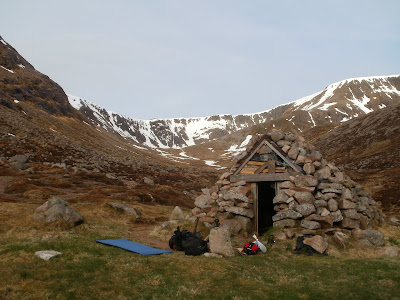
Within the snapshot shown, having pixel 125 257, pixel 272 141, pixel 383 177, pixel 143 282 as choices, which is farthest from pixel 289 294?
pixel 383 177

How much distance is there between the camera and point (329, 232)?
15.9m

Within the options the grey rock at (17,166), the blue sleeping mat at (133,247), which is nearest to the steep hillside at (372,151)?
the blue sleeping mat at (133,247)

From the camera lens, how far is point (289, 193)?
17.5 m

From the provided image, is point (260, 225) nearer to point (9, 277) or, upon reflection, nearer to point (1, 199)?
point (9, 277)

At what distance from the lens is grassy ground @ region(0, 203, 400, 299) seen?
27.9ft

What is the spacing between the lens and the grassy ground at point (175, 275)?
27.9ft

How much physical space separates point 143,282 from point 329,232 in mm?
10535

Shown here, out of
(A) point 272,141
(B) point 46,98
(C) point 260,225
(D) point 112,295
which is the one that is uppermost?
(B) point 46,98

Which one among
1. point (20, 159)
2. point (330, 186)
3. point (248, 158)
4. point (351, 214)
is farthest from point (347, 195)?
point (20, 159)

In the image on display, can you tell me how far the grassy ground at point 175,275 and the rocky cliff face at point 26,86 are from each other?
10552 centimetres

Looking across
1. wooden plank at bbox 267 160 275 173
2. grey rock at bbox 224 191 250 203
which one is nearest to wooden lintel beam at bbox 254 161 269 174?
wooden plank at bbox 267 160 275 173

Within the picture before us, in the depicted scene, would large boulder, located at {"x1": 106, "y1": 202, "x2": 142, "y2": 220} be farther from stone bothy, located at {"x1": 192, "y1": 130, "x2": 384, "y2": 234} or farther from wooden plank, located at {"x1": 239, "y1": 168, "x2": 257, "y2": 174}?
wooden plank, located at {"x1": 239, "y1": 168, "x2": 257, "y2": 174}

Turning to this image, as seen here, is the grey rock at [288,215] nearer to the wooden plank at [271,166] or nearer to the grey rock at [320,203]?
the grey rock at [320,203]

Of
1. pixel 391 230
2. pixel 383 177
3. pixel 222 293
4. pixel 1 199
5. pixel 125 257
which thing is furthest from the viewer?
pixel 383 177
